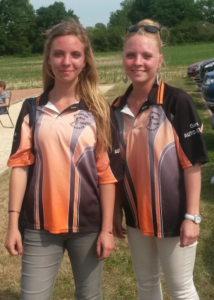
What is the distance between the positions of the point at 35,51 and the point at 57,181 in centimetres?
8682

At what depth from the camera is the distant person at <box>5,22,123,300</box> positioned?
2.18m

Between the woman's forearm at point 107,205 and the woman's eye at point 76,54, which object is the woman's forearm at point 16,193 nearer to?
the woman's forearm at point 107,205

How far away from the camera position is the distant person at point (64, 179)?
2182 mm

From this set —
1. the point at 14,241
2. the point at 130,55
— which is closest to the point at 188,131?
the point at 130,55

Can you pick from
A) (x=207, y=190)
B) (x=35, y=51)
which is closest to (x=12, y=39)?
(x=35, y=51)

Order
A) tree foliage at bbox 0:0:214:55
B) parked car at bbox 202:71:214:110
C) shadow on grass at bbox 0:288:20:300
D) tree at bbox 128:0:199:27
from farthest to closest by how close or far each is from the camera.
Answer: tree at bbox 128:0:199:27
tree foliage at bbox 0:0:214:55
parked car at bbox 202:71:214:110
shadow on grass at bbox 0:288:20:300

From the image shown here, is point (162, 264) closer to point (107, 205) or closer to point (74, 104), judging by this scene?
point (107, 205)

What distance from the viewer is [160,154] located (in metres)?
2.18

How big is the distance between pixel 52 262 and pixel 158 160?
75cm

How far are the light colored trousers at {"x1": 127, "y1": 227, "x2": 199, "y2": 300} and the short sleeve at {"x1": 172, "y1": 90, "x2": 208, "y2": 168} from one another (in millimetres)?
450

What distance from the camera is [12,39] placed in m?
87.1

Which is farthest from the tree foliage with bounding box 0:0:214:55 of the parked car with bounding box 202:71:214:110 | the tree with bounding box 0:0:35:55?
the parked car with bounding box 202:71:214:110

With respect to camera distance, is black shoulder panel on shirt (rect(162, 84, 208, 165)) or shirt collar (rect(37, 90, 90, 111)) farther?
shirt collar (rect(37, 90, 90, 111))

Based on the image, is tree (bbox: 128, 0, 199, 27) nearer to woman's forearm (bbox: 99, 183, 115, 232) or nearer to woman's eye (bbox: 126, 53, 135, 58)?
woman's eye (bbox: 126, 53, 135, 58)
